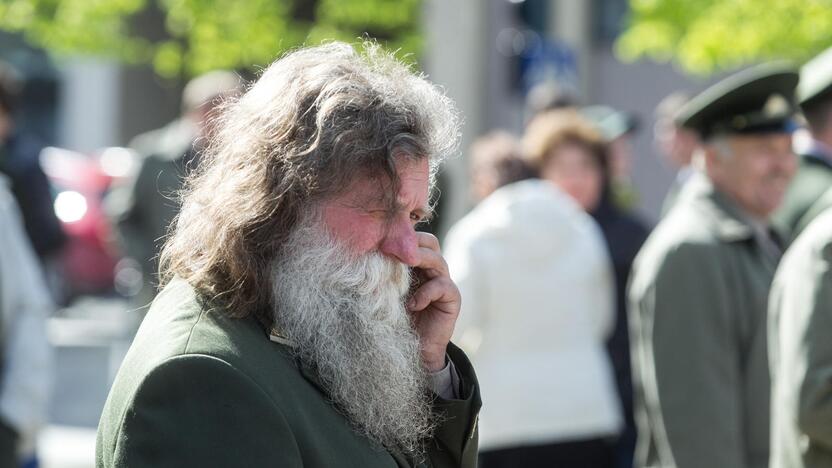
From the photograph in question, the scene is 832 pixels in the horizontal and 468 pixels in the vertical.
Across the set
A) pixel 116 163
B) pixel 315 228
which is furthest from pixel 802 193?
pixel 116 163

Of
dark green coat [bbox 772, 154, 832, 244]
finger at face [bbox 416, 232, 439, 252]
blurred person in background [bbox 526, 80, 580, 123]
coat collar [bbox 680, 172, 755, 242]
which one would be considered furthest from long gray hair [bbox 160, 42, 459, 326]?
blurred person in background [bbox 526, 80, 580, 123]

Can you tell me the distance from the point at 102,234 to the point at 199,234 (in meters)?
14.7

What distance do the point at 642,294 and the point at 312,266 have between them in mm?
2129

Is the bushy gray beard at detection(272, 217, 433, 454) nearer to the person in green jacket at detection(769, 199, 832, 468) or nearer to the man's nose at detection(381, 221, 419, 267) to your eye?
the man's nose at detection(381, 221, 419, 267)

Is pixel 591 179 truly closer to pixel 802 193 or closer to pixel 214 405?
pixel 802 193

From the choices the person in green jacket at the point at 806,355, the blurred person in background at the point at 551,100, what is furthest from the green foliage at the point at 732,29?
the person in green jacket at the point at 806,355

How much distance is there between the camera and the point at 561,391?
557 centimetres

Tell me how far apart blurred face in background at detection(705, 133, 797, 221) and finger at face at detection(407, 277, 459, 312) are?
6.64ft

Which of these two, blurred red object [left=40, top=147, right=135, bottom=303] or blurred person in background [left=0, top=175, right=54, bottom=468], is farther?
blurred red object [left=40, top=147, right=135, bottom=303]

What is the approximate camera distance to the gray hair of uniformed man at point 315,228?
2.47 meters

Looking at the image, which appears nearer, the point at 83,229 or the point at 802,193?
the point at 802,193

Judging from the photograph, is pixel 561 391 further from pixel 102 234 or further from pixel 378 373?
pixel 102 234

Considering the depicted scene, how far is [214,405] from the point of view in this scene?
2.23 meters

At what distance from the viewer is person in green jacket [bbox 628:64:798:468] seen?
165 inches
